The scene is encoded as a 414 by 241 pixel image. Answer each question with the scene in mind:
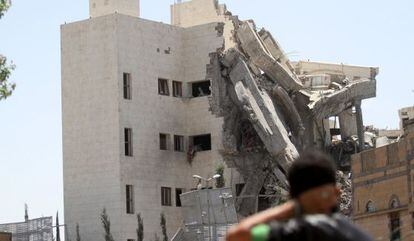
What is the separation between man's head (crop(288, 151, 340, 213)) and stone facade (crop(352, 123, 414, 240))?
4147 centimetres

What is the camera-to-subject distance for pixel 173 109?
93188 mm

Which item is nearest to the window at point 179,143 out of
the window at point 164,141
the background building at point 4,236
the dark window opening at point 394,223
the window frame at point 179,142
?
the window frame at point 179,142

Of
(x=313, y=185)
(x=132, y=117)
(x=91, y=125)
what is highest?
(x=132, y=117)

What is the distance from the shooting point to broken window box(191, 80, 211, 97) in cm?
9406

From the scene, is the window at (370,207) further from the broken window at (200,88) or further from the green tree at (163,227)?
the broken window at (200,88)

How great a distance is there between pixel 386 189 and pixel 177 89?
44.4m

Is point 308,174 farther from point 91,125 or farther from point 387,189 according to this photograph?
point 91,125

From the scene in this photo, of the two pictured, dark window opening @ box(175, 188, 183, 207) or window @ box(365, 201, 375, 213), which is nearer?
window @ box(365, 201, 375, 213)

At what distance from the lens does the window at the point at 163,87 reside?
9219 cm

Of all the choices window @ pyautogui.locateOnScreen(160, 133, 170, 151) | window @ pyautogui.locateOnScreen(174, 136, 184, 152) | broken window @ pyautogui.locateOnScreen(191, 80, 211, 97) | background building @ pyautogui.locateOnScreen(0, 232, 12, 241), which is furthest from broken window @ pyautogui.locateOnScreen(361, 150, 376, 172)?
window @ pyautogui.locateOnScreen(174, 136, 184, 152)

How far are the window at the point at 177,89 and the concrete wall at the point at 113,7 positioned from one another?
561cm

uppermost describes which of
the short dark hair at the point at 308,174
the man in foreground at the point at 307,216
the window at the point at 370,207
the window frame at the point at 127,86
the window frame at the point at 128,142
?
the window frame at the point at 127,86

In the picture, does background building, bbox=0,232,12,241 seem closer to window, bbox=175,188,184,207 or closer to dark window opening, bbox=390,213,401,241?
dark window opening, bbox=390,213,401,241

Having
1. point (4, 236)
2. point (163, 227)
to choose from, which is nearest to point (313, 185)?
point (4, 236)
